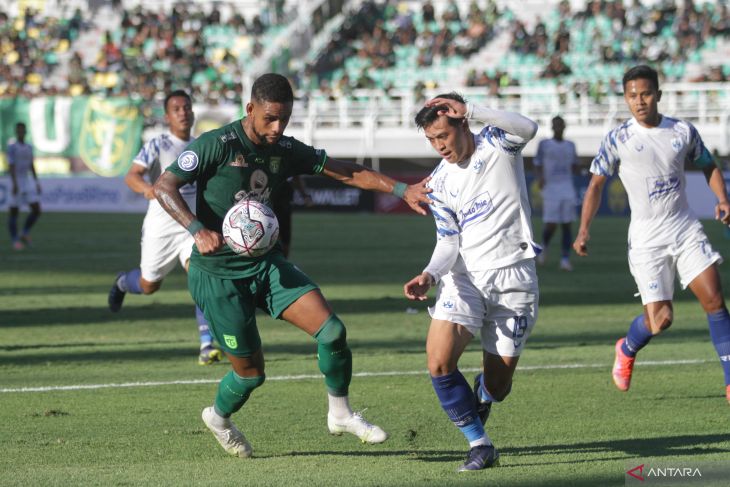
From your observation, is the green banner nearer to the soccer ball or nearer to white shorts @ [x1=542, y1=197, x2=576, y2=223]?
white shorts @ [x1=542, y1=197, x2=576, y2=223]

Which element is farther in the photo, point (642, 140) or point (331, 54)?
point (331, 54)

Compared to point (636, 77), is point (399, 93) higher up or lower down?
lower down

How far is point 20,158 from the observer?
961 inches


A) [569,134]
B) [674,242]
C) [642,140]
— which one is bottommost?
[569,134]

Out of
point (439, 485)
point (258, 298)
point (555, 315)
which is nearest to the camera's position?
point (439, 485)

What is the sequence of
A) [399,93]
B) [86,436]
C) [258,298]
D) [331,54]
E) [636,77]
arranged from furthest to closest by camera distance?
1. [331,54]
2. [399,93]
3. [636,77]
4. [86,436]
5. [258,298]

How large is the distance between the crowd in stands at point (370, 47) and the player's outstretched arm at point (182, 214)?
32.1 meters

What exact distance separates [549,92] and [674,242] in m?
27.6

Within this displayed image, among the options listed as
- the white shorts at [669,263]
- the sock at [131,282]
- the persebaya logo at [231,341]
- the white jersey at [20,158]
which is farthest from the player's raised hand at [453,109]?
the white jersey at [20,158]

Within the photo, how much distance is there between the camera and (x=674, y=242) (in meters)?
8.88

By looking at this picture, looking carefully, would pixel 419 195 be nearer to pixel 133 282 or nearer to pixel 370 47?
pixel 133 282

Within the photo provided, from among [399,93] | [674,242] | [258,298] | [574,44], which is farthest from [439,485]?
[574,44]

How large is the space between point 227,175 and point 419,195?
43.3 inches

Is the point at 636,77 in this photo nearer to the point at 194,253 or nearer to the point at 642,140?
the point at 642,140
